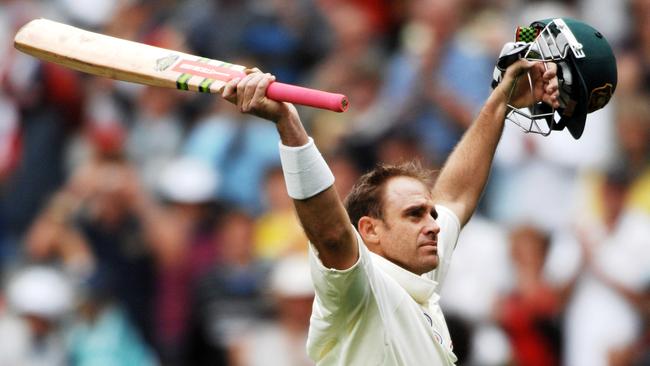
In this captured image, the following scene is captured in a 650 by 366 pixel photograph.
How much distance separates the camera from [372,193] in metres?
5.50

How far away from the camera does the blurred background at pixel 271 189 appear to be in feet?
26.9

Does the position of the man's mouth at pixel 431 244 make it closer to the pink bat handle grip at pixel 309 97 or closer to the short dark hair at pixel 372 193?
the short dark hair at pixel 372 193

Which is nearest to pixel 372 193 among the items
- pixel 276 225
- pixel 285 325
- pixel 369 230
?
pixel 369 230

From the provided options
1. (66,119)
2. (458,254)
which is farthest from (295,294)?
(66,119)

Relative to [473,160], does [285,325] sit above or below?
below

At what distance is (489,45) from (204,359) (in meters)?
2.81

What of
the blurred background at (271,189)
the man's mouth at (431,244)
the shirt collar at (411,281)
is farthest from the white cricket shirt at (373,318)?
the blurred background at (271,189)

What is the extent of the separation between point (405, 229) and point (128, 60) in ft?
4.04

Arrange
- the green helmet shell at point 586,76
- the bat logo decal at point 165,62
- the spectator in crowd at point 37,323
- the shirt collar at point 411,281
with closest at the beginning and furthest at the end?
the bat logo decal at point 165,62, the shirt collar at point 411,281, the green helmet shell at point 586,76, the spectator in crowd at point 37,323

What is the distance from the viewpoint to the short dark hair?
17.9ft

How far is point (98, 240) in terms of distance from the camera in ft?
32.4

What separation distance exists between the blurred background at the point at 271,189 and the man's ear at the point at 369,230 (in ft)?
8.04

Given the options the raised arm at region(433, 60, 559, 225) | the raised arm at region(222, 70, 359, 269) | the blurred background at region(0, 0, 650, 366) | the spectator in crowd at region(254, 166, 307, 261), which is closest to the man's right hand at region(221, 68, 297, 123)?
the raised arm at region(222, 70, 359, 269)

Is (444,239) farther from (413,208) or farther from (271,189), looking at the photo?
(271,189)
